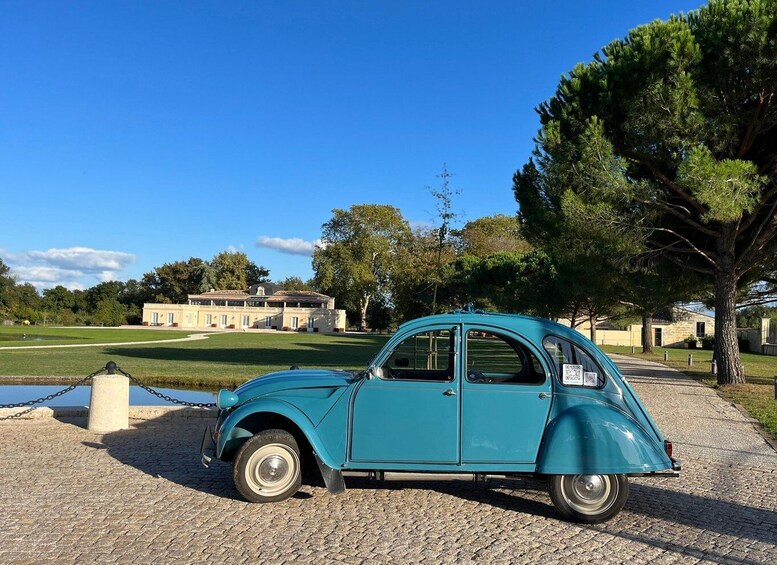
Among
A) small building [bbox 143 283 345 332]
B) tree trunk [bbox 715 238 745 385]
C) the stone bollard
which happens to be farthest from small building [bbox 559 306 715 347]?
the stone bollard

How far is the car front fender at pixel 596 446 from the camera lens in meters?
5.42

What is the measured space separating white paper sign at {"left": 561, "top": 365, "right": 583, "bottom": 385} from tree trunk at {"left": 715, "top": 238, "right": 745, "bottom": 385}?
14.2 meters

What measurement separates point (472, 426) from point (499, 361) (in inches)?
59.3

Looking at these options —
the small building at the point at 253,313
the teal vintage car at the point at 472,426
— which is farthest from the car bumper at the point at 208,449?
the small building at the point at 253,313

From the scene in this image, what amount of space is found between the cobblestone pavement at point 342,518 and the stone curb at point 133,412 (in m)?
2.03

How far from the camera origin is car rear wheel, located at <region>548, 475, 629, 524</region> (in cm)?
554

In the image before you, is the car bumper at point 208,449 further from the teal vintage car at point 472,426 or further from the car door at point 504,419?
the car door at point 504,419

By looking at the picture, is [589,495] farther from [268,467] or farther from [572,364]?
[268,467]

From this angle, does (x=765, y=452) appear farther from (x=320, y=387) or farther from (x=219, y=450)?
(x=219, y=450)

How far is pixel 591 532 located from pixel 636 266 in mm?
14363

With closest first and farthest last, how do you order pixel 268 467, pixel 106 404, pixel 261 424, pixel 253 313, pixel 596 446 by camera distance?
pixel 596 446, pixel 268 467, pixel 261 424, pixel 106 404, pixel 253 313

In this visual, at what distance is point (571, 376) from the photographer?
5.67 metres

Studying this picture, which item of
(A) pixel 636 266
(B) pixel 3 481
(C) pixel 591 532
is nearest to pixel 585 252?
(A) pixel 636 266

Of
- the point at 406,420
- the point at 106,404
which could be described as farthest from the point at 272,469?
the point at 106,404
